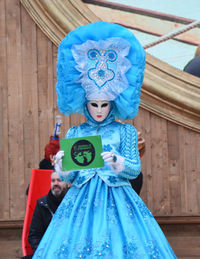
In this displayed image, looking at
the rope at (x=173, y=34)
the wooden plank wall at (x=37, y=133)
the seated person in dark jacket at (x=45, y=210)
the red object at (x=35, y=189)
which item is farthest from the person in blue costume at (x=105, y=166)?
the rope at (x=173, y=34)

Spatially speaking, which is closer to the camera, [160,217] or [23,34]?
[160,217]

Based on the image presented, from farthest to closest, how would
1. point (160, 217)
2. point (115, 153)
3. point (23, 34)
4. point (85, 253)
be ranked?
point (23, 34)
point (160, 217)
point (115, 153)
point (85, 253)

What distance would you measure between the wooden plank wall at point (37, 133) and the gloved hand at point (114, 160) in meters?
1.87

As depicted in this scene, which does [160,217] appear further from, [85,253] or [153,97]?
[85,253]

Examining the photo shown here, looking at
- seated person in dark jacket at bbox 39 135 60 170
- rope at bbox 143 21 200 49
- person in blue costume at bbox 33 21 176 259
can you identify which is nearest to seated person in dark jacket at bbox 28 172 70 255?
seated person in dark jacket at bbox 39 135 60 170

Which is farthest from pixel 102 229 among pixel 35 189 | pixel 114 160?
pixel 35 189

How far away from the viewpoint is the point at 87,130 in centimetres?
285

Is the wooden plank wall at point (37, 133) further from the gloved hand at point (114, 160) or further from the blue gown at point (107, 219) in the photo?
the gloved hand at point (114, 160)

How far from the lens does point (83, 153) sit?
8.44 ft

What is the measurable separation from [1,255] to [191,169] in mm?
1826

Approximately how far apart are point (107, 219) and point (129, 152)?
1.32ft

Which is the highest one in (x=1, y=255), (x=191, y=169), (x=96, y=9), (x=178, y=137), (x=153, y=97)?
(x=96, y=9)

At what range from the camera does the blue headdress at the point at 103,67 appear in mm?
2805

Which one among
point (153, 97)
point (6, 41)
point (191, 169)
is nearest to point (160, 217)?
point (191, 169)
